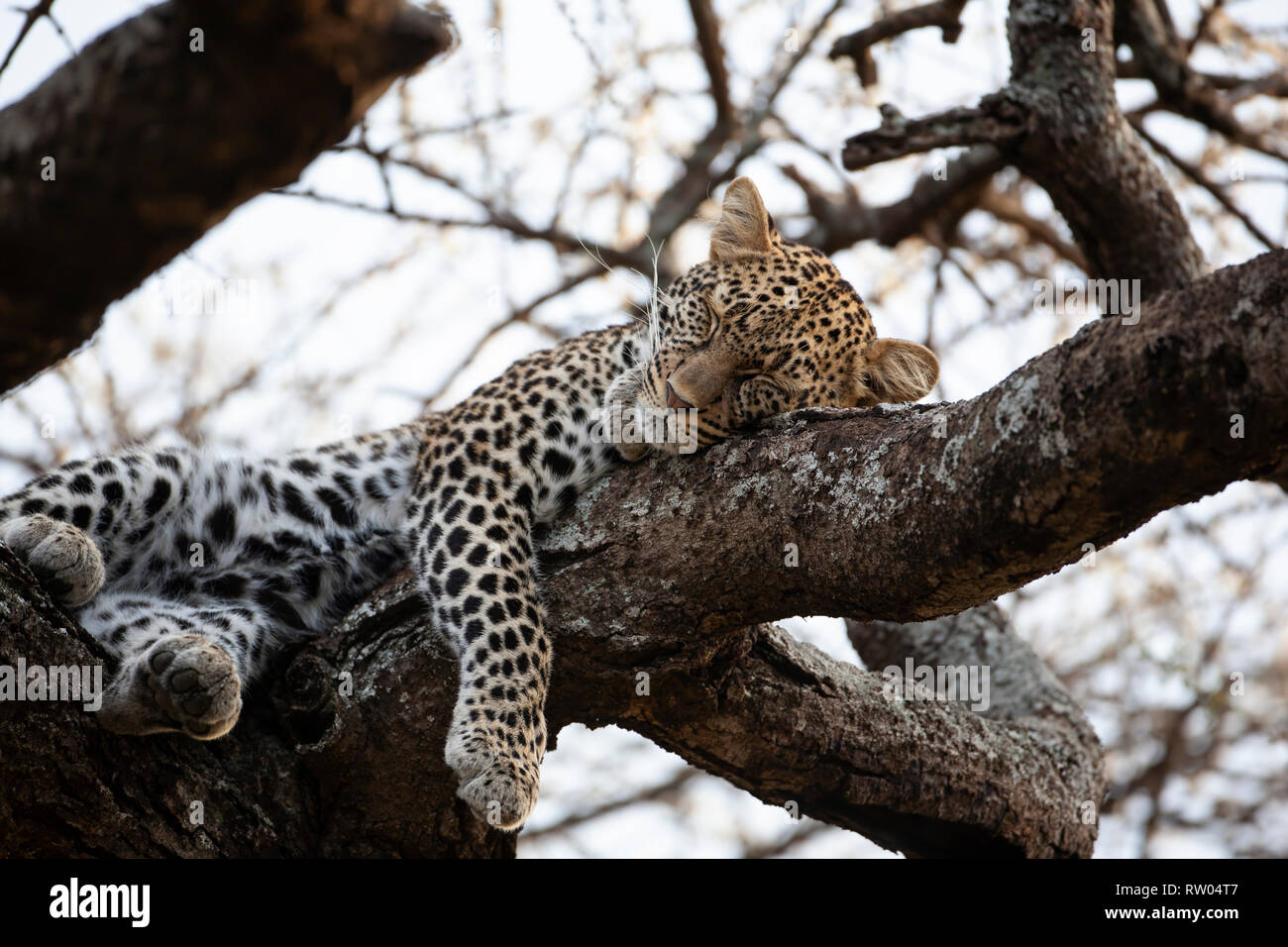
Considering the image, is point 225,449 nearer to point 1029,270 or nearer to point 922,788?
point 922,788

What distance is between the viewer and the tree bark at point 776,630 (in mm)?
2867

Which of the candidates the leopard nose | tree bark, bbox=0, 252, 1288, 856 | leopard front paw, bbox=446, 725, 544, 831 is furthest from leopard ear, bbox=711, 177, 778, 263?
leopard front paw, bbox=446, 725, 544, 831

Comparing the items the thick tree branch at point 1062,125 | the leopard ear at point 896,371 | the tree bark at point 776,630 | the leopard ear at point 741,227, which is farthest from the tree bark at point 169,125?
the thick tree branch at point 1062,125

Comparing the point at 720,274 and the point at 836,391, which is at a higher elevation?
the point at 720,274

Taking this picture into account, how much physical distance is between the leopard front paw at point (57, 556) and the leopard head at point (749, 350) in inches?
82.7

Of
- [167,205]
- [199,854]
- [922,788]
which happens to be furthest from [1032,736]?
[167,205]

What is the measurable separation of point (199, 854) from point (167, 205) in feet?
10.9

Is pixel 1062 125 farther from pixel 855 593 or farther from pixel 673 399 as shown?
pixel 855 593

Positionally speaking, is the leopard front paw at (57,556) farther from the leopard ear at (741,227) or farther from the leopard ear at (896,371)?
the leopard ear at (896,371)

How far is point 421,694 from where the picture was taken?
4637mm

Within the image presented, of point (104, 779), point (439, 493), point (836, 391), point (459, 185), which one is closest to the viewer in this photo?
point (104, 779)

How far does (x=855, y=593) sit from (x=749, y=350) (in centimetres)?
189
